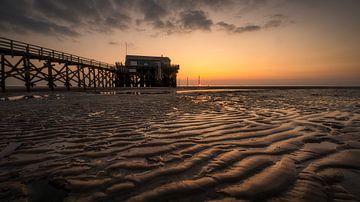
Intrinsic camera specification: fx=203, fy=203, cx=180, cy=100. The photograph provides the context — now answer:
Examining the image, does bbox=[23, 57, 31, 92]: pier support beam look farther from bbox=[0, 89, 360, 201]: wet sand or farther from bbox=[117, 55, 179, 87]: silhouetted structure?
bbox=[117, 55, 179, 87]: silhouetted structure

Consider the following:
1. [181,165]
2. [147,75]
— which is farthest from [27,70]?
[147,75]

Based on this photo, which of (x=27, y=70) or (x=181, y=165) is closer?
(x=181, y=165)

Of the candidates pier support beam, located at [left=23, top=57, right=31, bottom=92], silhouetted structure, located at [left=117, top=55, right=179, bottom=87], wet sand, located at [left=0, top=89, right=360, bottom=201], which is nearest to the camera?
wet sand, located at [left=0, top=89, right=360, bottom=201]

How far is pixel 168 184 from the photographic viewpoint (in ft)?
6.50

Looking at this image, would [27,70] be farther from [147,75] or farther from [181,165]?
[147,75]

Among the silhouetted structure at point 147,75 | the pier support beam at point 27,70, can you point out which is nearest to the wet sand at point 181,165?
the pier support beam at point 27,70

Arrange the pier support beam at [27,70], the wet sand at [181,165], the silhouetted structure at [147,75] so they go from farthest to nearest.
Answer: the silhouetted structure at [147,75] < the pier support beam at [27,70] < the wet sand at [181,165]

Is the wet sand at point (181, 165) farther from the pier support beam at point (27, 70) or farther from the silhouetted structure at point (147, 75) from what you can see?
the silhouetted structure at point (147, 75)

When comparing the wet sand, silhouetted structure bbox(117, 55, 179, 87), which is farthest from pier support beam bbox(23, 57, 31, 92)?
silhouetted structure bbox(117, 55, 179, 87)

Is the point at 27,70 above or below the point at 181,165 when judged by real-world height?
above

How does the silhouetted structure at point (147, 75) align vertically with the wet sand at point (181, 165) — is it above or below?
above

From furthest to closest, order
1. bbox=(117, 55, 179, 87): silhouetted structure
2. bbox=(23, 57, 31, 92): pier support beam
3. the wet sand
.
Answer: bbox=(117, 55, 179, 87): silhouetted structure
bbox=(23, 57, 31, 92): pier support beam
the wet sand

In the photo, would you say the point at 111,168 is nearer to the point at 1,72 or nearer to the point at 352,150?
the point at 352,150

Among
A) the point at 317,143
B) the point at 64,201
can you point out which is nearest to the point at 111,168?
the point at 64,201
